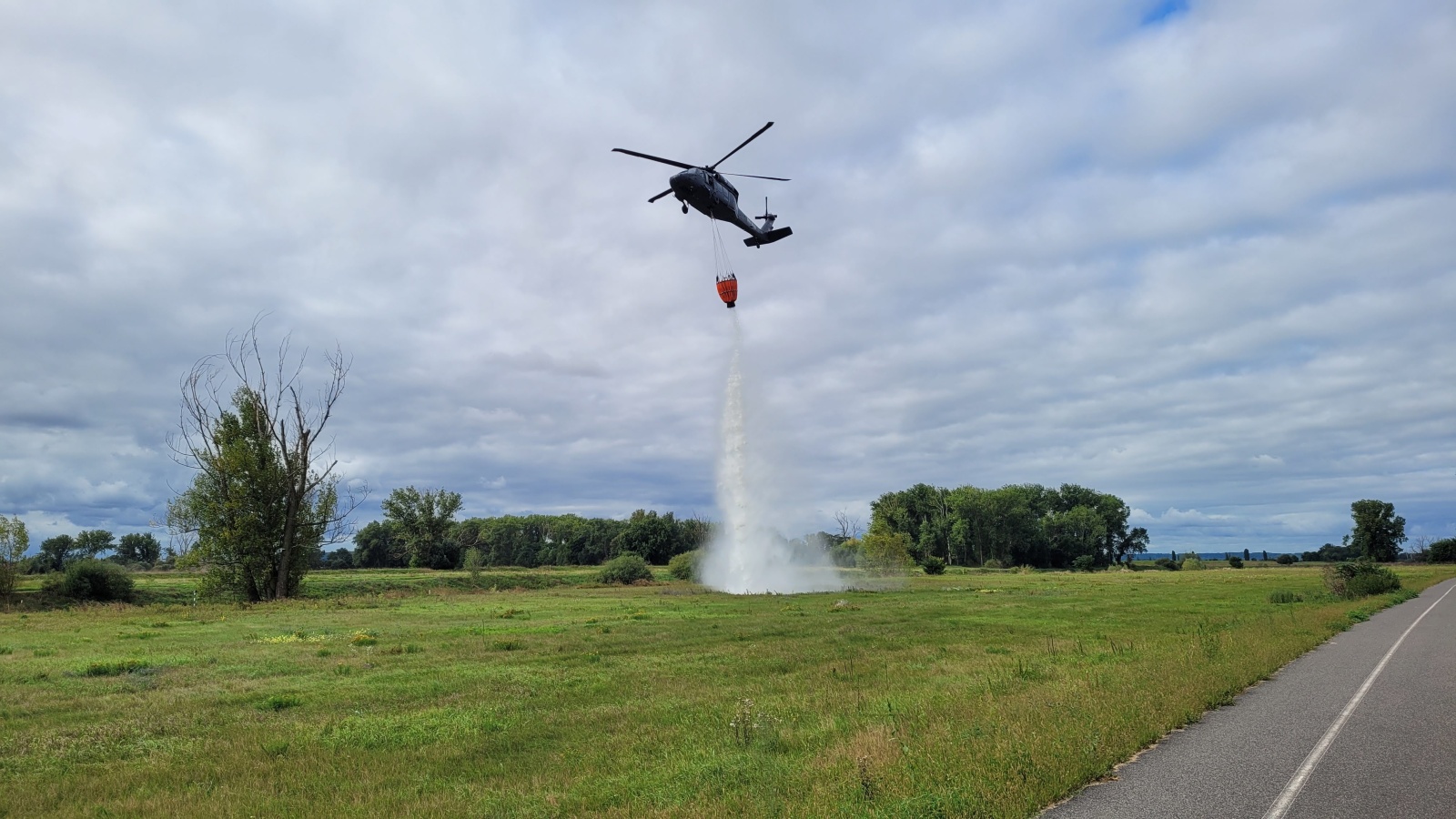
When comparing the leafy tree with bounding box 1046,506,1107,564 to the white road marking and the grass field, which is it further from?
the white road marking

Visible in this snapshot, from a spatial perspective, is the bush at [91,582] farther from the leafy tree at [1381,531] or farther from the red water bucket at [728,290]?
the leafy tree at [1381,531]

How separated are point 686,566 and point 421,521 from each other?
2682 inches

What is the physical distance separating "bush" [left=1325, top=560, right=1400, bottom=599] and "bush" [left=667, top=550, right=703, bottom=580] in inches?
2323

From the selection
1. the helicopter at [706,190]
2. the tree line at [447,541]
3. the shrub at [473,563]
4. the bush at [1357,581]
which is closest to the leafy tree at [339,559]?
the tree line at [447,541]

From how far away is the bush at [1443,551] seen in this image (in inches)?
6708

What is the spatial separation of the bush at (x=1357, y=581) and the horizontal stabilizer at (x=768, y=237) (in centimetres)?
4593

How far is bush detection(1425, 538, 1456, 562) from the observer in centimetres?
17038

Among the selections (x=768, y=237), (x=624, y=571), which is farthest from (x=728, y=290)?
(x=624, y=571)

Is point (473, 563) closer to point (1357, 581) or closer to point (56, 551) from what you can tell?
point (56, 551)

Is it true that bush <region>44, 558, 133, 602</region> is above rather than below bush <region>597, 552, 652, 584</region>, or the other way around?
above

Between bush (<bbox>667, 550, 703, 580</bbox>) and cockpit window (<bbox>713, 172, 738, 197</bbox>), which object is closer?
cockpit window (<bbox>713, 172, 738, 197</bbox>)

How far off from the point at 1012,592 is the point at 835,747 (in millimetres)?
58841

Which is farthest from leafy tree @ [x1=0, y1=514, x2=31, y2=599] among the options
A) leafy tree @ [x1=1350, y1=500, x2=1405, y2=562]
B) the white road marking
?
leafy tree @ [x1=1350, y1=500, x2=1405, y2=562]

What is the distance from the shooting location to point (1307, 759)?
11.9 meters
